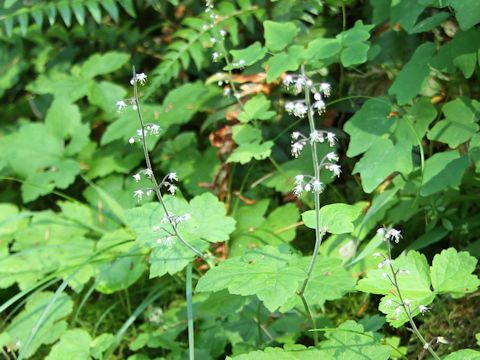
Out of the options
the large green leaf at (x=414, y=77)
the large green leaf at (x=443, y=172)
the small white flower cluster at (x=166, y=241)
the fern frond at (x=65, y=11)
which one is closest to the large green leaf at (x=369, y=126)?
the large green leaf at (x=414, y=77)

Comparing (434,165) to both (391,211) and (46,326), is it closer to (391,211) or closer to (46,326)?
(391,211)

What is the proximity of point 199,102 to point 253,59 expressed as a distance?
28.5 inches

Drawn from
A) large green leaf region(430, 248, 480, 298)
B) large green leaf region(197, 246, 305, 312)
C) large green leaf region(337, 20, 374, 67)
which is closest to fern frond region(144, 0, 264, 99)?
large green leaf region(337, 20, 374, 67)

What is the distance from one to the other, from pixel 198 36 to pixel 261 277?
4.76 ft

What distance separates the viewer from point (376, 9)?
249 cm

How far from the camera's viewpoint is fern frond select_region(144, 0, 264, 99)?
2768mm

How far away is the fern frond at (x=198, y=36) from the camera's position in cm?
277

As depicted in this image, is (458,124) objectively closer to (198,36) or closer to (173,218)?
(173,218)

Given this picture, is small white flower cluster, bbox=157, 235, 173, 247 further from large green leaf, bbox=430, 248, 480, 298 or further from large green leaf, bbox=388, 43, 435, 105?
large green leaf, bbox=388, 43, 435, 105

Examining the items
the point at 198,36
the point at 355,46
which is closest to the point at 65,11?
the point at 198,36

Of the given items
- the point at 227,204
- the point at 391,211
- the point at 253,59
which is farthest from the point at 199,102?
the point at 391,211

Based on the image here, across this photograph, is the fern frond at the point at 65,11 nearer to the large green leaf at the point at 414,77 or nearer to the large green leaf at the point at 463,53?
the large green leaf at the point at 414,77

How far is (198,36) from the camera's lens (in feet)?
9.18

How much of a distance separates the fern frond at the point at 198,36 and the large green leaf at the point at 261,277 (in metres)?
1.21
